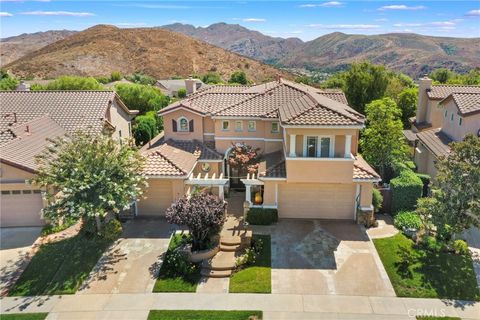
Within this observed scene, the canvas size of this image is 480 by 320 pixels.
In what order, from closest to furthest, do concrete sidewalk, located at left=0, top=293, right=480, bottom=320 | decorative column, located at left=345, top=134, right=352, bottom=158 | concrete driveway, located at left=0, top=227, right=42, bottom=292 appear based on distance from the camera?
concrete sidewalk, located at left=0, top=293, right=480, bottom=320 → concrete driveway, located at left=0, top=227, right=42, bottom=292 → decorative column, located at left=345, top=134, right=352, bottom=158

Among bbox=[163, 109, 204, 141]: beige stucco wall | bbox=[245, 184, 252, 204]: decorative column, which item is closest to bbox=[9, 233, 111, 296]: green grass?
bbox=[245, 184, 252, 204]: decorative column

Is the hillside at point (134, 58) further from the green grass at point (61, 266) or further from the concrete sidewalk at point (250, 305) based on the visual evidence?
the concrete sidewalk at point (250, 305)

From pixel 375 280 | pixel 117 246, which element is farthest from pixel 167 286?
pixel 375 280

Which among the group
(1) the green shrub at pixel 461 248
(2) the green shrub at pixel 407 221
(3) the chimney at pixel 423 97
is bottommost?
(1) the green shrub at pixel 461 248

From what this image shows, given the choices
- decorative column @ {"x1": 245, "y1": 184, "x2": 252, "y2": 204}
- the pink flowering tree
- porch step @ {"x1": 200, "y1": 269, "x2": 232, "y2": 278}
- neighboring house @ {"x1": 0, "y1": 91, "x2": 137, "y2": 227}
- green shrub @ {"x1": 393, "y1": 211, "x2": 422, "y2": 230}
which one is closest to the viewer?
porch step @ {"x1": 200, "y1": 269, "x2": 232, "y2": 278}

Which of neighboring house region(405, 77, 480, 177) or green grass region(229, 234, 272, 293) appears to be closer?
green grass region(229, 234, 272, 293)

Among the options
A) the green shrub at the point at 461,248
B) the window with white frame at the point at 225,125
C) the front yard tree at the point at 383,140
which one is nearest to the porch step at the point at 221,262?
the window with white frame at the point at 225,125

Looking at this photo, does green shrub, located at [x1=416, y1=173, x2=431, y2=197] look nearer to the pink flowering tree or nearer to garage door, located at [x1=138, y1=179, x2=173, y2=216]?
the pink flowering tree
